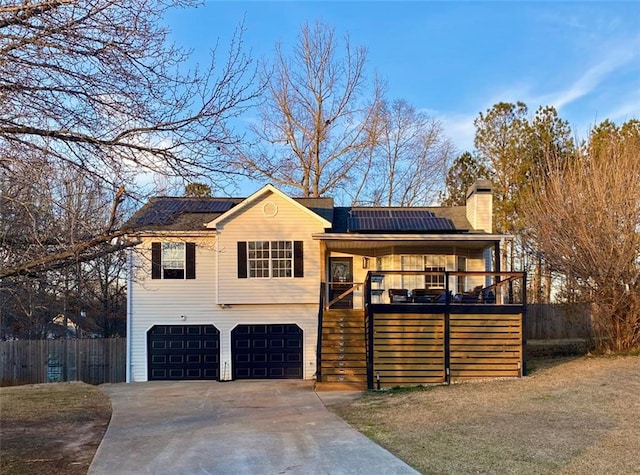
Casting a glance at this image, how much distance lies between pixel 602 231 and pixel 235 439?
453 inches

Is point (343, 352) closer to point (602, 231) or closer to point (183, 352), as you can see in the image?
point (183, 352)

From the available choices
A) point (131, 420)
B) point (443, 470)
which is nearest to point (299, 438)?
point (443, 470)

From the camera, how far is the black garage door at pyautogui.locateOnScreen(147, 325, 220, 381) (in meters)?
17.1

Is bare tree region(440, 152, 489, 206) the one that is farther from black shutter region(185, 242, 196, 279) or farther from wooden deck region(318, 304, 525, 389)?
black shutter region(185, 242, 196, 279)

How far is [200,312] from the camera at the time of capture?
17.2m

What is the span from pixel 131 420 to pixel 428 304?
7.16 m

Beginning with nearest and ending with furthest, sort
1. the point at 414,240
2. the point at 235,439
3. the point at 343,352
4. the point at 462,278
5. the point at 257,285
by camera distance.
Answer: the point at 235,439
the point at 343,352
the point at 414,240
the point at 462,278
the point at 257,285

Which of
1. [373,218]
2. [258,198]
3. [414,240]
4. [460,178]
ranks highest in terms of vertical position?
[460,178]

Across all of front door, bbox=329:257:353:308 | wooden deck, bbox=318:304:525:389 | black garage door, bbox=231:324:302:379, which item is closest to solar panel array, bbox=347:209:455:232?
front door, bbox=329:257:353:308

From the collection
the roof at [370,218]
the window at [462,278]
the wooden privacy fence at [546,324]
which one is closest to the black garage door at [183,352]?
the roof at [370,218]

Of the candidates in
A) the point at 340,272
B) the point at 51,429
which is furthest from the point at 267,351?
the point at 51,429

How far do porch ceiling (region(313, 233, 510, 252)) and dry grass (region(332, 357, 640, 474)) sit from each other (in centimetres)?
440

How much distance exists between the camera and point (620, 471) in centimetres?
577

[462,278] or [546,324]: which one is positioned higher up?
[462,278]
